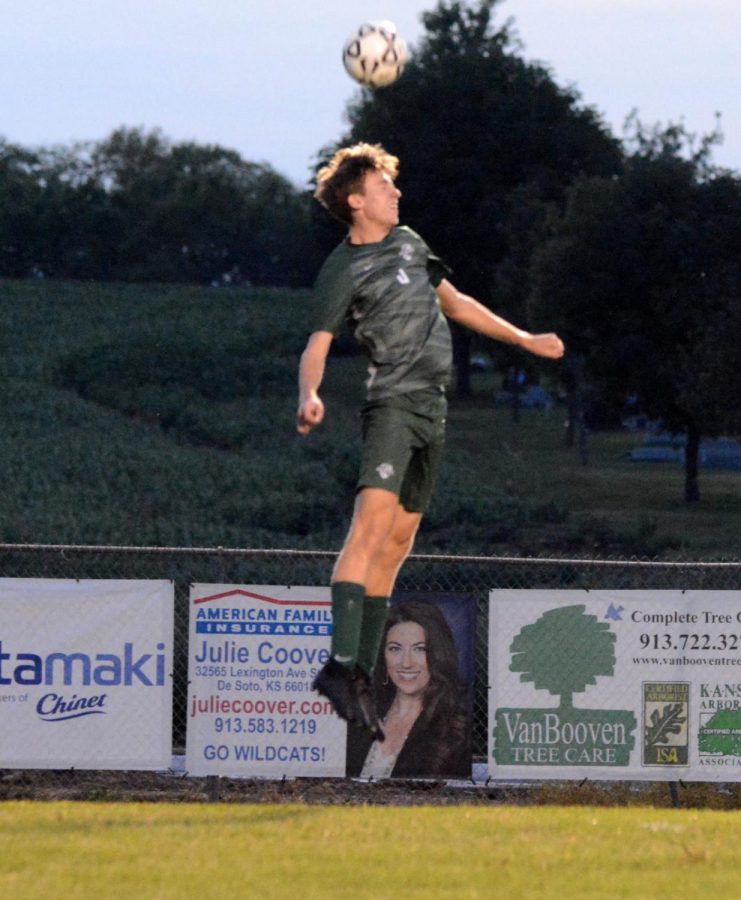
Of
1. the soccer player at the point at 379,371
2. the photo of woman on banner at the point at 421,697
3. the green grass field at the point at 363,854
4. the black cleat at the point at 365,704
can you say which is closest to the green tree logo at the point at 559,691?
the photo of woman on banner at the point at 421,697

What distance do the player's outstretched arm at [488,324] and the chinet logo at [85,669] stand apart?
4.83 meters

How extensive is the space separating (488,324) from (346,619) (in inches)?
55.9

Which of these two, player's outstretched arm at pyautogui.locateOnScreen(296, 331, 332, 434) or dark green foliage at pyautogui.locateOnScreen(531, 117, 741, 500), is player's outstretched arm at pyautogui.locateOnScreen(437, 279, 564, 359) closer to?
player's outstretched arm at pyautogui.locateOnScreen(296, 331, 332, 434)

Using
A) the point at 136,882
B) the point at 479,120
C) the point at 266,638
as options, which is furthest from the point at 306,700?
the point at 479,120

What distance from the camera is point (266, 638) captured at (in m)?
11.0

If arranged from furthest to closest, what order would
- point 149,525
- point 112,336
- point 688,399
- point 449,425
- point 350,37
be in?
point 112,336
point 449,425
point 688,399
point 149,525
point 350,37

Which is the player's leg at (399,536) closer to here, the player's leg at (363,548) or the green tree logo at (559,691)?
the player's leg at (363,548)

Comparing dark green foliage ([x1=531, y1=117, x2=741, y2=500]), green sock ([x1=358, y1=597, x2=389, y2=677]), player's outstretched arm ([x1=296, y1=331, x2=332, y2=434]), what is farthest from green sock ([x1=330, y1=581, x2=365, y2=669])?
dark green foliage ([x1=531, y1=117, x2=741, y2=500])

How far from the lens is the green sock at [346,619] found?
6496 millimetres

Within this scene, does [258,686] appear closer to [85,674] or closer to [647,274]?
[85,674]

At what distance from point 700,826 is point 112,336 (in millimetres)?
63532

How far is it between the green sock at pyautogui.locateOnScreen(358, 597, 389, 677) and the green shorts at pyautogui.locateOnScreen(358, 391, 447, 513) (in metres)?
0.44

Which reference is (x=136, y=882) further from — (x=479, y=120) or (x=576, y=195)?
(x=479, y=120)

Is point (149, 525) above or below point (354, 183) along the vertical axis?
below
